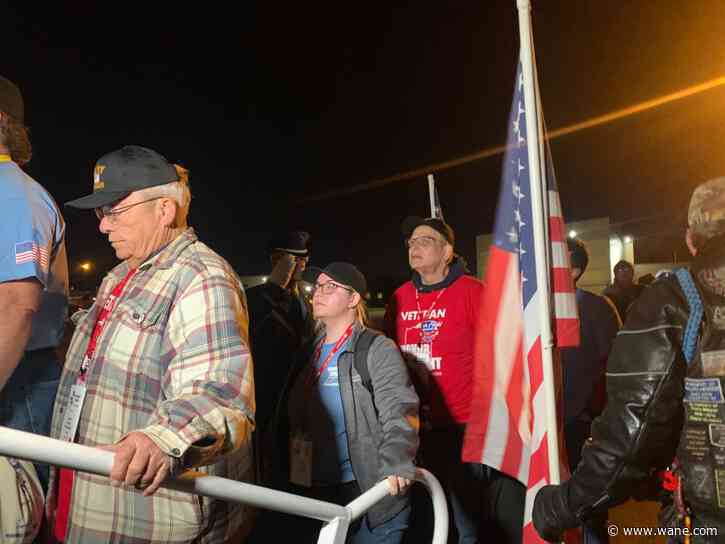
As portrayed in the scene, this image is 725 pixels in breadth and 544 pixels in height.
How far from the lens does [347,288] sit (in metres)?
3.99

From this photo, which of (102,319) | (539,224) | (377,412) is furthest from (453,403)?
(102,319)

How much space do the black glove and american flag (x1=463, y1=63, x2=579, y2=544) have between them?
20.9 inches

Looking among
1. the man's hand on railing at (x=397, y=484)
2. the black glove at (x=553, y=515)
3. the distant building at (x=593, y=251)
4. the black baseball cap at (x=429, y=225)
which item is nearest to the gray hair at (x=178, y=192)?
the man's hand on railing at (x=397, y=484)

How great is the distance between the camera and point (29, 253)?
199cm

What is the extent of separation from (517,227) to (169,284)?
2.02 m

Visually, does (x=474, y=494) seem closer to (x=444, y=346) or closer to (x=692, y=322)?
(x=444, y=346)

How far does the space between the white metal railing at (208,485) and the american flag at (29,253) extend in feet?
2.92

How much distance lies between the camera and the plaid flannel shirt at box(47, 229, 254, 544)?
1918mm

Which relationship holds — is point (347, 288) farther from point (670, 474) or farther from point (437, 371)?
point (670, 474)

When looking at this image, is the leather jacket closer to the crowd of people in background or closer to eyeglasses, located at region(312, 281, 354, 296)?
the crowd of people in background

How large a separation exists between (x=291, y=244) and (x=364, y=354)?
232 centimetres

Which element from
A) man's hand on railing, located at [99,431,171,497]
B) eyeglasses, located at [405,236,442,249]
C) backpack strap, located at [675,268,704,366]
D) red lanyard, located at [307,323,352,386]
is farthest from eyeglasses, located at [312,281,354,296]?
man's hand on railing, located at [99,431,171,497]

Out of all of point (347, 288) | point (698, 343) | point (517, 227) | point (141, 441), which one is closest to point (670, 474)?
point (698, 343)

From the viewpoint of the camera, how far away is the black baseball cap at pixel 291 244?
570 centimetres
